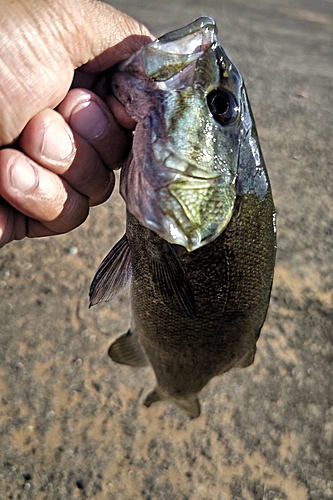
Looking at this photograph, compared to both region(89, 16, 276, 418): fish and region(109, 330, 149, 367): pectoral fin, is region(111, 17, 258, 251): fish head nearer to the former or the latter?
region(89, 16, 276, 418): fish

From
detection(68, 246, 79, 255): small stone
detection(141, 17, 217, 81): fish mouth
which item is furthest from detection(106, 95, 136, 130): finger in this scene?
detection(68, 246, 79, 255): small stone

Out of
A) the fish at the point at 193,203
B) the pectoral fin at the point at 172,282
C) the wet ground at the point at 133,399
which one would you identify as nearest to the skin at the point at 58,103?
the fish at the point at 193,203

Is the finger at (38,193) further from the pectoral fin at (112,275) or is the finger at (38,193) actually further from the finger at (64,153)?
the pectoral fin at (112,275)

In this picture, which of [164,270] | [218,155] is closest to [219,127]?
[218,155]

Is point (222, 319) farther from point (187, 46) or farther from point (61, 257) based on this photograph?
point (61, 257)

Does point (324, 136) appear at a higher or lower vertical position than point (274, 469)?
lower

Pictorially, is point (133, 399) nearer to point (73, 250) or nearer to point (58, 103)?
point (73, 250)
